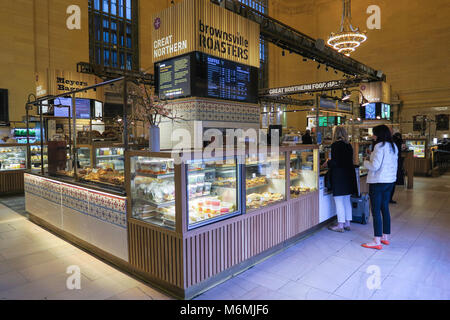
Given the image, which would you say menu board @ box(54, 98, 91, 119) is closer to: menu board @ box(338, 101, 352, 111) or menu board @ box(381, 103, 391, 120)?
menu board @ box(338, 101, 352, 111)

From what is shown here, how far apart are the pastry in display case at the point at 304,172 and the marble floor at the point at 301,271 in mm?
801

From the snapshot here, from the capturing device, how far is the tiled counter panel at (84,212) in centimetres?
346

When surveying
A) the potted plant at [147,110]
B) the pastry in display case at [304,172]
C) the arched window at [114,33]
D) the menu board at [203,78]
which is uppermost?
the arched window at [114,33]

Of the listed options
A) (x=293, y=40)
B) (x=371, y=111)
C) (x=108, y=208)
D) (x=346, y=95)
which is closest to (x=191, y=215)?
(x=108, y=208)

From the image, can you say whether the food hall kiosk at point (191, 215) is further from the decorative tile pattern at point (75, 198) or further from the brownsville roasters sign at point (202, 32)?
the brownsville roasters sign at point (202, 32)

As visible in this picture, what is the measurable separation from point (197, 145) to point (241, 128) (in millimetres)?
1108

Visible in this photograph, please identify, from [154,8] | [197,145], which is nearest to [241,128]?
[197,145]

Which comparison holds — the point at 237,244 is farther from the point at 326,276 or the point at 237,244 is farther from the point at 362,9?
the point at 362,9

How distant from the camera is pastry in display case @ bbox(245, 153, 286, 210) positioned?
3.69m

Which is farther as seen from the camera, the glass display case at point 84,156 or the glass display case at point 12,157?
the glass display case at point 12,157

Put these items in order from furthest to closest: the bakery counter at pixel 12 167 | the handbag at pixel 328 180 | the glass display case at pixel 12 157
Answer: the glass display case at pixel 12 157, the bakery counter at pixel 12 167, the handbag at pixel 328 180

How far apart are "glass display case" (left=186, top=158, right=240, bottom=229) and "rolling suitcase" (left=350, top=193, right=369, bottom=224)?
3047 mm

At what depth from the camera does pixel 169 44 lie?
478 cm

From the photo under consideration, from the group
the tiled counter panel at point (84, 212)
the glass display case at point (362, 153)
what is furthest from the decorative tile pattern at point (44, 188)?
the glass display case at point (362, 153)
